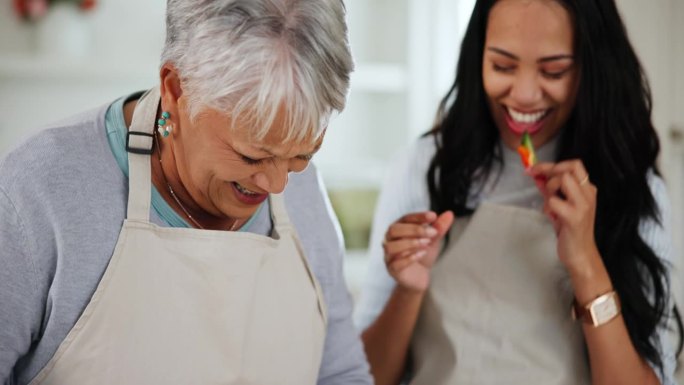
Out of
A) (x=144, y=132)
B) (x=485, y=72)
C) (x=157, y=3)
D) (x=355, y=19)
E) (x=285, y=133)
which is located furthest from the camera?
(x=355, y=19)

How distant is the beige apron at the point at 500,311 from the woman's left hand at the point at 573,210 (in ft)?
0.24

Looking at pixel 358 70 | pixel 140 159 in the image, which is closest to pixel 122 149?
pixel 140 159

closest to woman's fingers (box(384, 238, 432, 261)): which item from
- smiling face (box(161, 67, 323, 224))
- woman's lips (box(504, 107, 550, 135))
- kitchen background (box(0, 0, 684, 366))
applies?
woman's lips (box(504, 107, 550, 135))

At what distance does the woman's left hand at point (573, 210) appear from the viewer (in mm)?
1381

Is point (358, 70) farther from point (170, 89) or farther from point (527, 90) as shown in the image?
point (170, 89)

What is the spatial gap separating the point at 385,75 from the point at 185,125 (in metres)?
1.96

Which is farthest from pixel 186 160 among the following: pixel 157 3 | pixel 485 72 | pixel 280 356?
pixel 157 3

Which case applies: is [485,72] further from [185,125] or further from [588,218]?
[185,125]

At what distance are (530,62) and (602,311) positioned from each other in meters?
0.43

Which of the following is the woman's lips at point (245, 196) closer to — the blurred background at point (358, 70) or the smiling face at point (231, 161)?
the smiling face at point (231, 161)

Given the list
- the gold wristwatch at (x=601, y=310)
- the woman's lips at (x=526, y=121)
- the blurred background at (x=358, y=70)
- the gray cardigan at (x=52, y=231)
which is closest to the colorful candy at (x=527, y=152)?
the woman's lips at (x=526, y=121)

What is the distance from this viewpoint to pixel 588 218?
1.40 m

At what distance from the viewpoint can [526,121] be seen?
1502 millimetres

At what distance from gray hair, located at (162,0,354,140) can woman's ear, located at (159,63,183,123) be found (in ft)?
0.06
